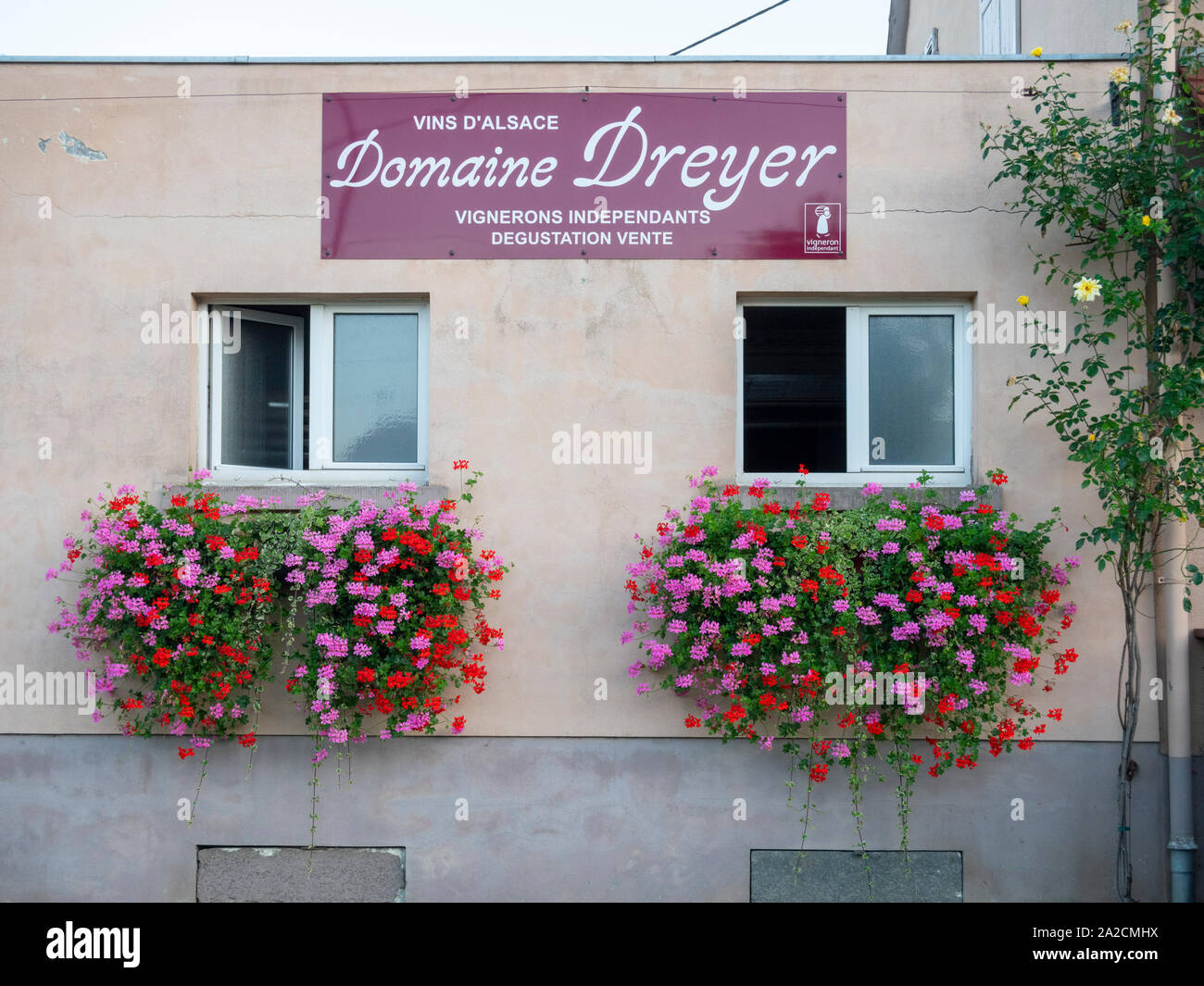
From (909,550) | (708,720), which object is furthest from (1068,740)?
(708,720)

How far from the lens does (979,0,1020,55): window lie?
752 cm

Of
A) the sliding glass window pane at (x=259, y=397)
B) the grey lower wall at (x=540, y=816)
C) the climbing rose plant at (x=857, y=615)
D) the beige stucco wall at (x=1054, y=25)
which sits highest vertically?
the beige stucco wall at (x=1054, y=25)

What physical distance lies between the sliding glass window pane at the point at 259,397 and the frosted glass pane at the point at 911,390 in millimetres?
2953

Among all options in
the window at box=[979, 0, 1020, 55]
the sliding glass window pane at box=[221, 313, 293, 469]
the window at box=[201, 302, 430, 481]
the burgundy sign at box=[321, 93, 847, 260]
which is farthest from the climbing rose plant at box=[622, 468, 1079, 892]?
the window at box=[979, 0, 1020, 55]

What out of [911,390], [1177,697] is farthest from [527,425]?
[1177,697]

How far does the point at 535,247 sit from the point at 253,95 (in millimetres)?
1569

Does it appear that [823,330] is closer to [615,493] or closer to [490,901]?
[615,493]

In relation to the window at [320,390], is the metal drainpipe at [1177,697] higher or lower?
lower

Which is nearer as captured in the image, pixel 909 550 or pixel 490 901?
pixel 909 550

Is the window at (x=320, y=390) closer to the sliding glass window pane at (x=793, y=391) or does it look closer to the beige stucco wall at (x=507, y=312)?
the beige stucco wall at (x=507, y=312)

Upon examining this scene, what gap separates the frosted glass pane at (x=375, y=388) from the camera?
17.8 ft

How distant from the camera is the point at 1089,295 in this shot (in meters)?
4.75

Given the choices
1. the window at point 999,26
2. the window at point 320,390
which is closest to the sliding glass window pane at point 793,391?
the window at point 320,390

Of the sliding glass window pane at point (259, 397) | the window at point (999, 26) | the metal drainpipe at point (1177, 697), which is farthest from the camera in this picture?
the window at point (999, 26)
